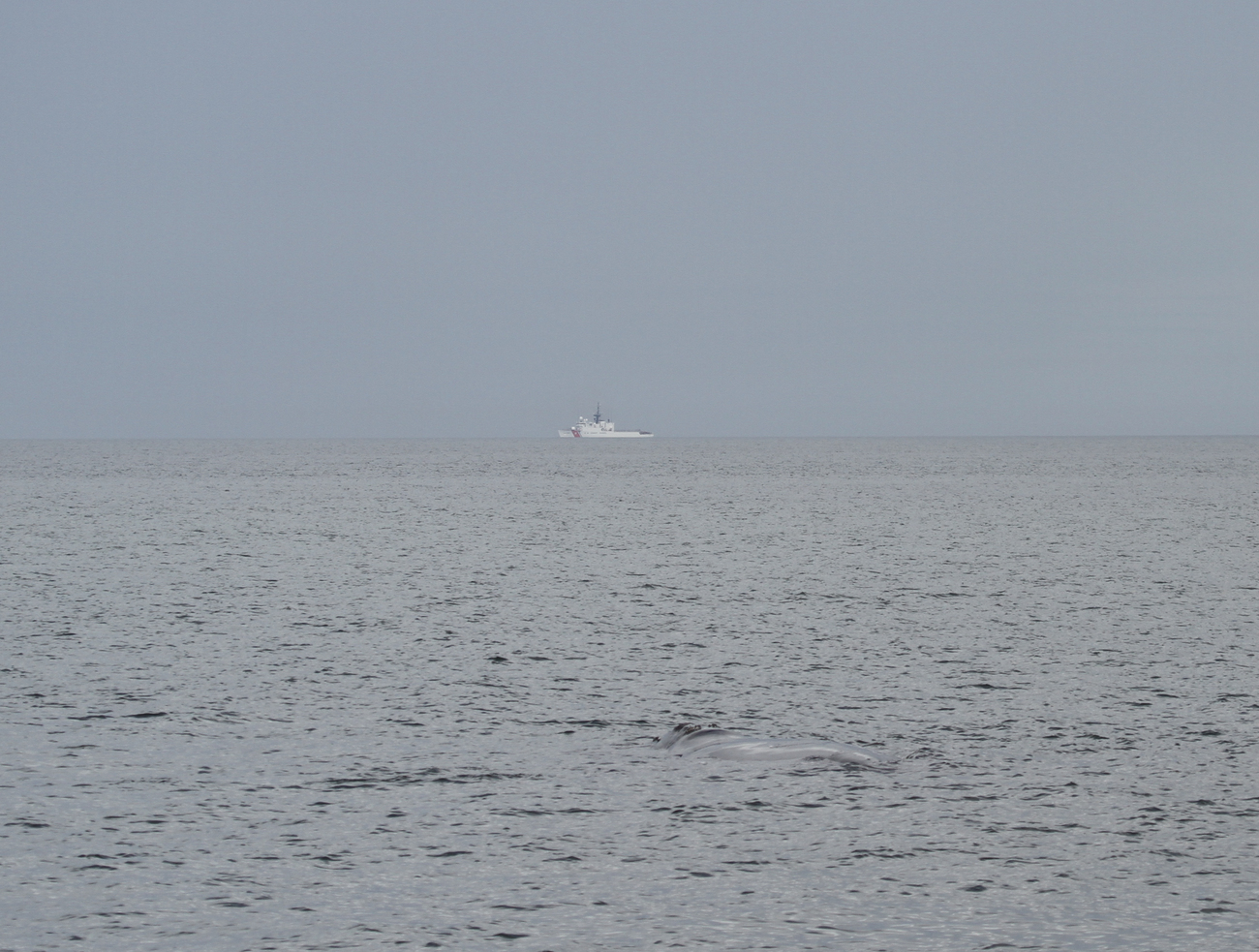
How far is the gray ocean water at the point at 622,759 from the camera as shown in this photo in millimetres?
14797

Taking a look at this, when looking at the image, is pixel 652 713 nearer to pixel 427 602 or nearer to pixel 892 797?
pixel 892 797

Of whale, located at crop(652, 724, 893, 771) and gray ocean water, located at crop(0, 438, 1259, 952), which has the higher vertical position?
whale, located at crop(652, 724, 893, 771)

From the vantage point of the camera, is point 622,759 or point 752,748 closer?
point 622,759

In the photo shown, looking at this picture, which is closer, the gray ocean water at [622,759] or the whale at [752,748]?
the gray ocean water at [622,759]

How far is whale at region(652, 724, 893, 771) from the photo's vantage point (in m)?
21.5

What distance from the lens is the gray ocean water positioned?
14797mm

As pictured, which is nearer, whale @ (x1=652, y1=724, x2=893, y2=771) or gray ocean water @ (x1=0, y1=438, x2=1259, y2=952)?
gray ocean water @ (x1=0, y1=438, x2=1259, y2=952)

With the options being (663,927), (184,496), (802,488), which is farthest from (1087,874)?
(802,488)

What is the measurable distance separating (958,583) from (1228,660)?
60.6 feet

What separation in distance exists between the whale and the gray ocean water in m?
0.42

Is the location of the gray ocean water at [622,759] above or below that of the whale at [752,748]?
below

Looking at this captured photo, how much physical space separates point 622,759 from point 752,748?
2103 millimetres

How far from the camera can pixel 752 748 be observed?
72.0 feet

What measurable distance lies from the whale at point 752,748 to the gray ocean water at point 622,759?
0.42m
